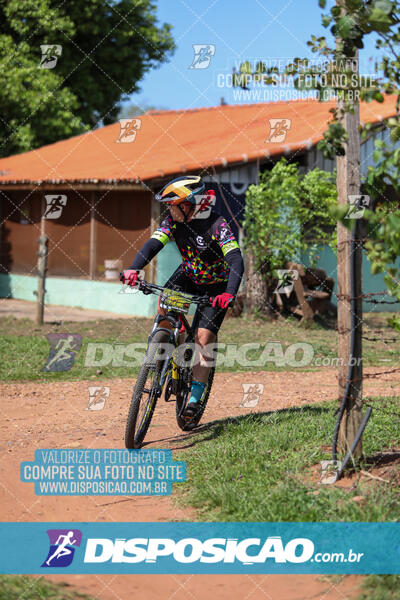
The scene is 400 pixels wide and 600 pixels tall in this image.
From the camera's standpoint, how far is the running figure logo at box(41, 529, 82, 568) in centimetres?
410

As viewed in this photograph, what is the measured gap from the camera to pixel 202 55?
41.6ft

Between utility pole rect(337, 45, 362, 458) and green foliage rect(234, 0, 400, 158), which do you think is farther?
utility pole rect(337, 45, 362, 458)

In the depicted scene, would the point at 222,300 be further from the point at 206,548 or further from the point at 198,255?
the point at 206,548

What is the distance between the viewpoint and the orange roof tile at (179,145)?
15.2 m

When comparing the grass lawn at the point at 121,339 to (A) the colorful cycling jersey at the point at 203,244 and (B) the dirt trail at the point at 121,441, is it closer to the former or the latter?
(B) the dirt trail at the point at 121,441

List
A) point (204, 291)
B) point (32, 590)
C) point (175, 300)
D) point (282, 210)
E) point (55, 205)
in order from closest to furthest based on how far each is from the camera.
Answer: point (32, 590), point (175, 300), point (204, 291), point (282, 210), point (55, 205)

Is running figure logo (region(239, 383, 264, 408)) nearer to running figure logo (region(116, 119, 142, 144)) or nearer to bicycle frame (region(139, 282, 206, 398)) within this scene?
bicycle frame (region(139, 282, 206, 398))

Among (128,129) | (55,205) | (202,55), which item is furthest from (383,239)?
(128,129)

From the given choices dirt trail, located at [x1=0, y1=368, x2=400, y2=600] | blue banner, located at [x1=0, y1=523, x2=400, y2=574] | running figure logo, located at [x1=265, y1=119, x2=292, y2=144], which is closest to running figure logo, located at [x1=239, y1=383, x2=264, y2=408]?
dirt trail, located at [x1=0, y1=368, x2=400, y2=600]

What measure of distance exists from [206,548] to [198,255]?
106 inches

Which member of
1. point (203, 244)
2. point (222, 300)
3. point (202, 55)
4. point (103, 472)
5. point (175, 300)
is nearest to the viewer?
point (103, 472)

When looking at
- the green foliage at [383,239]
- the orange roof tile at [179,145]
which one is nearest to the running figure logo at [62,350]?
the orange roof tile at [179,145]

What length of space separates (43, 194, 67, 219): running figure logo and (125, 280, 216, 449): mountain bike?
38.0ft

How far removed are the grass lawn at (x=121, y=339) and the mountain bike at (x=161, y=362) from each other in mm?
3442
